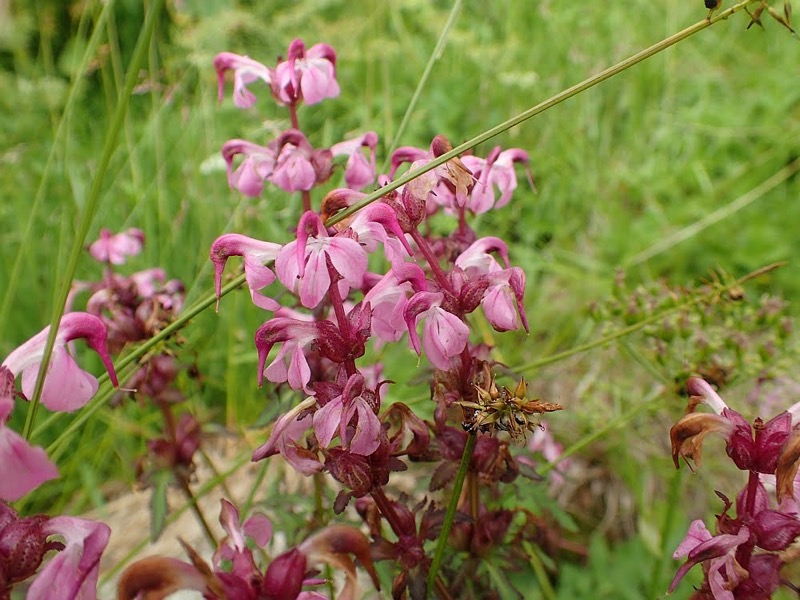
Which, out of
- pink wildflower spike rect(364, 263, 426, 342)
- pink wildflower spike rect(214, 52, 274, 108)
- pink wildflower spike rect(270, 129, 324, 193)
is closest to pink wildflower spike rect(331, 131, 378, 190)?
pink wildflower spike rect(270, 129, 324, 193)

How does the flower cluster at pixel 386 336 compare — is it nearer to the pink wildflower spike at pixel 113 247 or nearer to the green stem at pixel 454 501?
the green stem at pixel 454 501

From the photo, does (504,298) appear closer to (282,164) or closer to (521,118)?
(521,118)

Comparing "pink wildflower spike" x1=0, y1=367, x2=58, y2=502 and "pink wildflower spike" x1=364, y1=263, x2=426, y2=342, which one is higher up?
"pink wildflower spike" x1=0, y1=367, x2=58, y2=502

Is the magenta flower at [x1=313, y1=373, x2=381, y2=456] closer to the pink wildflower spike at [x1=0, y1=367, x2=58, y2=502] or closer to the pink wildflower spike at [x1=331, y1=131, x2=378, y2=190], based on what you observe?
the pink wildflower spike at [x1=0, y1=367, x2=58, y2=502]

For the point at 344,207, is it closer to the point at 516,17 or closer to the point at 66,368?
the point at 66,368

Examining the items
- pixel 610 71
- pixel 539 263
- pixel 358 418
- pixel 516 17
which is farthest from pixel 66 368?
pixel 516 17

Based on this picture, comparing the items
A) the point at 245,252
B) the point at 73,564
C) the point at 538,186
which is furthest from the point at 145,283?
the point at 538,186
